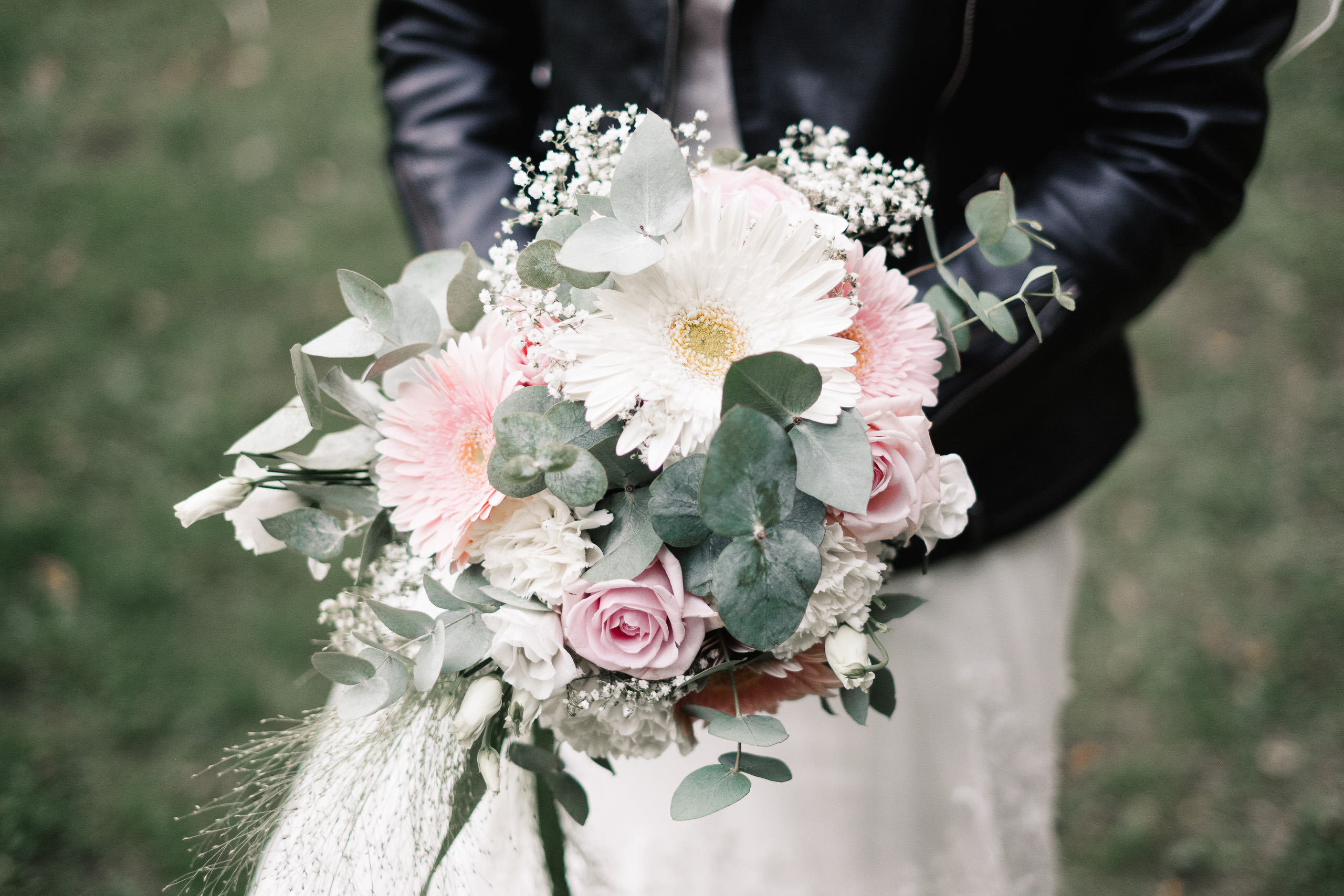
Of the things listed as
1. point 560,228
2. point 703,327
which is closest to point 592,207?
point 560,228

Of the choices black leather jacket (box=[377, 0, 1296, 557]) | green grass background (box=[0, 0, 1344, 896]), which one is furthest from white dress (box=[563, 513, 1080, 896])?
green grass background (box=[0, 0, 1344, 896])

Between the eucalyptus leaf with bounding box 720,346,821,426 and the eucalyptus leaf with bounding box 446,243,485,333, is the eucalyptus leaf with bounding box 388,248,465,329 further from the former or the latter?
the eucalyptus leaf with bounding box 720,346,821,426

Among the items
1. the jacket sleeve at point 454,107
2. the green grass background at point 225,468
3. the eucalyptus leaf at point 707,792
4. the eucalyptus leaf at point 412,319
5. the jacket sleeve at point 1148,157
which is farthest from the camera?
the green grass background at point 225,468

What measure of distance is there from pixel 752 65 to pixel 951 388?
0.49m

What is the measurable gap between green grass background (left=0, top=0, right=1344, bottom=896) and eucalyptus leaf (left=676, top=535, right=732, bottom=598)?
1.78m

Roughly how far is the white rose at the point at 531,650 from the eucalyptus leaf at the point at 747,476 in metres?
0.17

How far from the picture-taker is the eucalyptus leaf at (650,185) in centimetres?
71

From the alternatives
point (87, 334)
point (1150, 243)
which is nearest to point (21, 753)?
point (87, 334)

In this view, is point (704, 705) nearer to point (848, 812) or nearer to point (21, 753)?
point (848, 812)

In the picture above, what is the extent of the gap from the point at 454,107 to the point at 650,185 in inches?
34.2

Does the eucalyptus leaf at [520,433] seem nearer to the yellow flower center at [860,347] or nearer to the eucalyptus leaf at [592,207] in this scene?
the eucalyptus leaf at [592,207]

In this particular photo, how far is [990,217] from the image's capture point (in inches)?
34.3

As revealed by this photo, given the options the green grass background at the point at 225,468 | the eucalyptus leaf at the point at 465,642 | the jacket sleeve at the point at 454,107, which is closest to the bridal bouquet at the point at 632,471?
the eucalyptus leaf at the point at 465,642

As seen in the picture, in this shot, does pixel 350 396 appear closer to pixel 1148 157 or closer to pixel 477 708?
pixel 477 708
